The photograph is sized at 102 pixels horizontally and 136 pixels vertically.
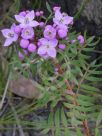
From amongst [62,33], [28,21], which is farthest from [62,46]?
[28,21]

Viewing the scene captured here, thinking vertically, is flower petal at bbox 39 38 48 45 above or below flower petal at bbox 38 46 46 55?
above

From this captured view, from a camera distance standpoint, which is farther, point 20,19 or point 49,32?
point 20,19

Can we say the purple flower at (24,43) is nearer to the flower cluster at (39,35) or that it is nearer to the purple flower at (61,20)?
the flower cluster at (39,35)

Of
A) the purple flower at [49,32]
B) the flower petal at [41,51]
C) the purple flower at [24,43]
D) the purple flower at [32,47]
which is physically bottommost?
the flower petal at [41,51]

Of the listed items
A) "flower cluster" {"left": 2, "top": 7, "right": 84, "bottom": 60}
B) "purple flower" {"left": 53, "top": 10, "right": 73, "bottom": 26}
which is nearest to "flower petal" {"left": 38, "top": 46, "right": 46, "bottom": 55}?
"flower cluster" {"left": 2, "top": 7, "right": 84, "bottom": 60}

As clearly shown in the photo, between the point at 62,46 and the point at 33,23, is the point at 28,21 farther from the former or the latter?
the point at 62,46

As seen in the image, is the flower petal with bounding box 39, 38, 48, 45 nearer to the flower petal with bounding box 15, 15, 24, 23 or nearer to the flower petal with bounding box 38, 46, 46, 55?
the flower petal with bounding box 38, 46, 46, 55

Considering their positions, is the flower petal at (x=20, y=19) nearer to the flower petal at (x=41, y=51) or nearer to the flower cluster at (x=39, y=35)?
the flower cluster at (x=39, y=35)

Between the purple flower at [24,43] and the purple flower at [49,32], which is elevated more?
the purple flower at [49,32]

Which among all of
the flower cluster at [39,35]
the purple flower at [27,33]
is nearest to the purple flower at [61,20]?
the flower cluster at [39,35]
